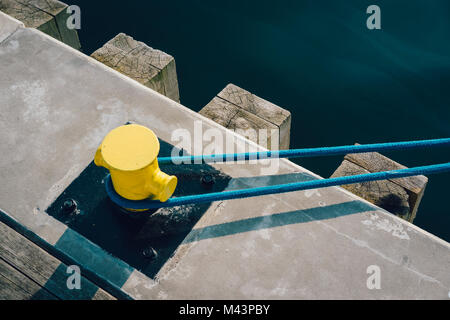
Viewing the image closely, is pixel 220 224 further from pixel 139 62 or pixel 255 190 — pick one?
pixel 139 62

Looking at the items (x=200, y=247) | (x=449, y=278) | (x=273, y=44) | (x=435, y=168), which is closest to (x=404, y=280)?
(x=449, y=278)

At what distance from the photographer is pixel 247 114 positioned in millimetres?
2648

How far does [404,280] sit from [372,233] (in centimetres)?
26

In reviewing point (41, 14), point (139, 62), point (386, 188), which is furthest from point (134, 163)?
point (41, 14)

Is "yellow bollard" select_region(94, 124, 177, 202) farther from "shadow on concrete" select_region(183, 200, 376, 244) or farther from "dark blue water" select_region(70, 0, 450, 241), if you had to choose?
"dark blue water" select_region(70, 0, 450, 241)

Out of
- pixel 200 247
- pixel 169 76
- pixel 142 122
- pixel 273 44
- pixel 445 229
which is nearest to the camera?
pixel 200 247

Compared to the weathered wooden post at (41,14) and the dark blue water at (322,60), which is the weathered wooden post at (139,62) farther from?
the dark blue water at (322,60)

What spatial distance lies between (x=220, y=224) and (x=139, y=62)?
1.29 metres

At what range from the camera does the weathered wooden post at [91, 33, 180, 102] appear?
2.80 meters

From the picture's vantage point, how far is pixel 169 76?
2963 mm

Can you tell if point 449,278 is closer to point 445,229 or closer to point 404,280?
point 404,280

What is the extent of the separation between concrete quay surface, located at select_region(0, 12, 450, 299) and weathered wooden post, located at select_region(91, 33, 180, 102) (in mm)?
171

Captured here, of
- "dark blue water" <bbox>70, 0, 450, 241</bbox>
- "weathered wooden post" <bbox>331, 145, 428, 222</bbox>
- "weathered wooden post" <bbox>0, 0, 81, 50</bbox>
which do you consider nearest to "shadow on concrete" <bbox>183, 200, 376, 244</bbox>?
"weathered wooden post" <bbox>331, 145, 428, 222</bbox>

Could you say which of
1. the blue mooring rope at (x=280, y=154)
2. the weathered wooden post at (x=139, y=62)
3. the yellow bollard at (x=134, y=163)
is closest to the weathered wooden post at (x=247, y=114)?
the blue mooring rope at (x=280, y=154)
